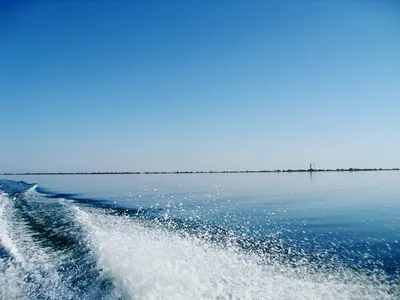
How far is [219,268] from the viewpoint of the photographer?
7973 millimetres

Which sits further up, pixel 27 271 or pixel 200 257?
pixel 200 257

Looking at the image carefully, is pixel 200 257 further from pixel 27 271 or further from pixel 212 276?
pixel 27 271

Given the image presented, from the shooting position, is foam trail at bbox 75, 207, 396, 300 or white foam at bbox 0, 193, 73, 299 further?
white foam at bbox 0, 193, 73, 299

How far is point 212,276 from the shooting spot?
734 cm

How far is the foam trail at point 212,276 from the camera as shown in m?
6.39

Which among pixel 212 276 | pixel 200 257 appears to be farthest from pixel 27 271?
pixel 212 276

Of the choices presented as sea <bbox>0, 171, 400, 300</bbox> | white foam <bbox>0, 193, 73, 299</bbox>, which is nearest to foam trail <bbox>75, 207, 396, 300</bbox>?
sea <bbox>0, 171, 400, 300</bbox>

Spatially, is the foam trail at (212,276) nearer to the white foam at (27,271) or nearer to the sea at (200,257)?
the sea at (200,257)

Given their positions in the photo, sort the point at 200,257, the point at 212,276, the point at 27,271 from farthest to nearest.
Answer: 1. the point at 200,257
2. the point at 27,271
3. the point at 212,276

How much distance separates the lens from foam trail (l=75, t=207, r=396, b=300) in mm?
6391

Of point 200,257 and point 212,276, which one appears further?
point 200,257

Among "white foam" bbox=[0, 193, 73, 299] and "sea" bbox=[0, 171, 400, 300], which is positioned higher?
"sea" bbox=[0, 171, 400, 300]

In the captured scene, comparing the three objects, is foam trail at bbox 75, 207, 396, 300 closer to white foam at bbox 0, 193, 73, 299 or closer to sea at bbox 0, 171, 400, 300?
sea at bbox 0, 171, 400, 300

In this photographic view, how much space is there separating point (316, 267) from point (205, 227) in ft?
21.0
